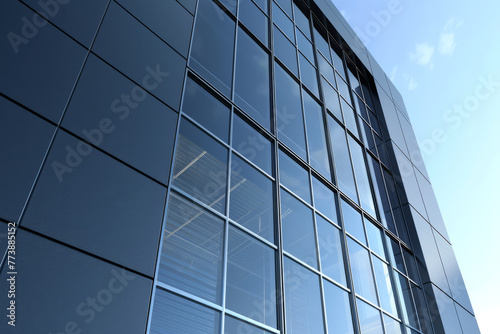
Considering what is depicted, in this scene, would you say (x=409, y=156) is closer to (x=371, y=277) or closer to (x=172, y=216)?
(x=371, y=277)

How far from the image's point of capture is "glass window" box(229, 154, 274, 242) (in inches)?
271

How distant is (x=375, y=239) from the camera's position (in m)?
11.2

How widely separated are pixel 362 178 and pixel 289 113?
3.76 m

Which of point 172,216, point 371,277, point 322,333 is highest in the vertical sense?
point 371,277

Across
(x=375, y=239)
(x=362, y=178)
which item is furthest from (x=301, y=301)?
(x=362, y=178)

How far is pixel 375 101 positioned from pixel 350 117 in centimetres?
413

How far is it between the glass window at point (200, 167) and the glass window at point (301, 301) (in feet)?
6.26

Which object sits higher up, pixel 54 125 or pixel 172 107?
pixel 172 107

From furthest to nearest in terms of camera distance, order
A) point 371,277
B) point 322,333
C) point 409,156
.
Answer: point 409,156
point 371,277
point 322,333

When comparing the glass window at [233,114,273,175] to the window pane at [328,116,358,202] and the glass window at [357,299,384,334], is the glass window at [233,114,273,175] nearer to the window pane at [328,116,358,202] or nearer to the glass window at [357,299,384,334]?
the window pane at [328,116,358,202]

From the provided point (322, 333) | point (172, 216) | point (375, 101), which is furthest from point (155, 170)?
point (375, 101)

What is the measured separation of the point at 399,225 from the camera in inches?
531

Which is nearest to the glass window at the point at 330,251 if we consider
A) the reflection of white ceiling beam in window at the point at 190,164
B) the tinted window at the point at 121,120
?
the reflection of white ceiling beam in window at the point at 190,164

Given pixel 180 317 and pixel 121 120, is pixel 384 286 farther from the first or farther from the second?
pixel 121 120
